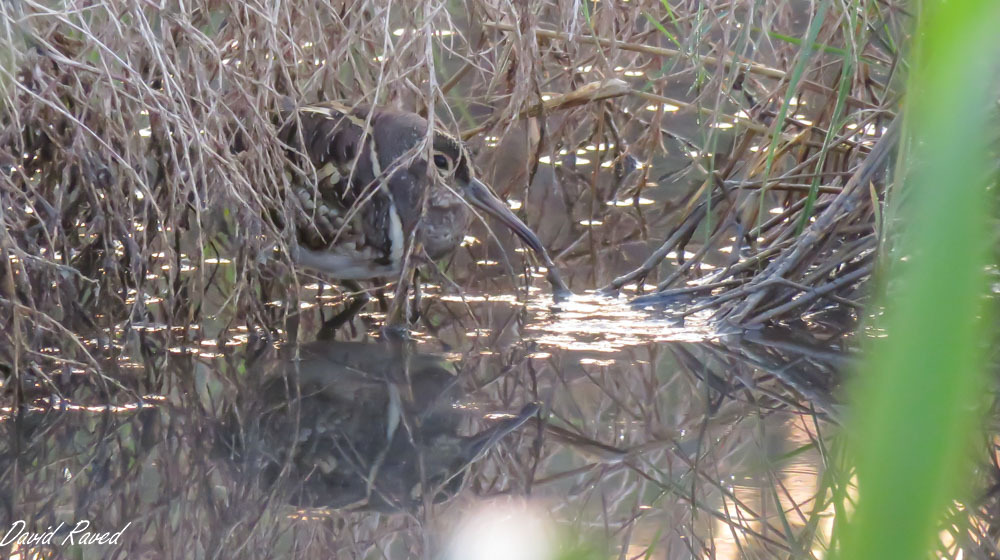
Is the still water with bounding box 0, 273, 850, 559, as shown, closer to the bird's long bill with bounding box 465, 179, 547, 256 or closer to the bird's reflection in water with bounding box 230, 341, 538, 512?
the bird's reflection in water with bounding box 230, 341, 538, 512

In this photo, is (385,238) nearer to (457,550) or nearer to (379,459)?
(379,459)

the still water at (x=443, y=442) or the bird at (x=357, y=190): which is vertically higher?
the bird at (x=357, y=190)

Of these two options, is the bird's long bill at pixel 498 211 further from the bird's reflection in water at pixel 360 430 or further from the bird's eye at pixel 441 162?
the bird's reflection in water at pixel 360 430

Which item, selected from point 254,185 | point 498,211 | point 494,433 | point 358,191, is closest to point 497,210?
Result: point 498,211

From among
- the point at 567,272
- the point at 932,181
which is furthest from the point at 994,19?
the point at 567,272

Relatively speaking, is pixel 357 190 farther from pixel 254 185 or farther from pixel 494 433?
pixel 494 433

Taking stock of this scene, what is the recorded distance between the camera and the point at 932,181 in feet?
0.61

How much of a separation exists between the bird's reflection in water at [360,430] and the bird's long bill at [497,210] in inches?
19.5

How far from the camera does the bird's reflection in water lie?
4.62ft

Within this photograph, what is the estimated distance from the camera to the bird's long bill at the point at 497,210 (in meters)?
2.30

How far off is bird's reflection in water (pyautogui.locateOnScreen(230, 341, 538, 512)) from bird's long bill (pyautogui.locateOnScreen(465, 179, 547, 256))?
49 cm

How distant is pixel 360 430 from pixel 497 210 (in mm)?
835

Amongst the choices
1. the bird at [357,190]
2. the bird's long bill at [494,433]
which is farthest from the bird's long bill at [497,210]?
the bird's long bill at [494,433]

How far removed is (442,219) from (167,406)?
2.24 ft
